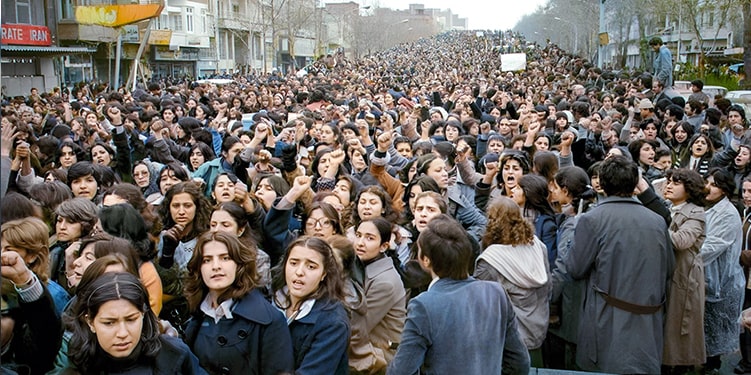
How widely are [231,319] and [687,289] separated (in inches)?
112

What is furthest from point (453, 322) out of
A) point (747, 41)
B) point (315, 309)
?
point (747, 41)

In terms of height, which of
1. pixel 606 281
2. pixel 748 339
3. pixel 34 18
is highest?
pixel 34 18

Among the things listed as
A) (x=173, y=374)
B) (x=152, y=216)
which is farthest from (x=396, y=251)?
(x=173, y=374)

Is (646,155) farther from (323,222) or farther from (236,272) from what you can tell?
(236,272)

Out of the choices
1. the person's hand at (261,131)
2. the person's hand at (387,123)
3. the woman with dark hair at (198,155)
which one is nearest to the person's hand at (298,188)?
the person's hand at (261,131)

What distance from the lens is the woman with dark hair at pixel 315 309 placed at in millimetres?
3008

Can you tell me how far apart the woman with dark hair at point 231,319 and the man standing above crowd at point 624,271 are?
1.89 meters

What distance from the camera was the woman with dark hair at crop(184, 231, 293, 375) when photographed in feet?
9.60

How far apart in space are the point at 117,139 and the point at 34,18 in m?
25.4

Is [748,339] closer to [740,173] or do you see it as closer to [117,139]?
[740,173]

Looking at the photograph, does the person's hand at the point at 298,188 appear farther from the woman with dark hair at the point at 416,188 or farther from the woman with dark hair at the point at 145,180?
the woman with dark hair at the point at 145,180

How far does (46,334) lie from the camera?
279cm

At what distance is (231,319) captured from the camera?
2967 mm

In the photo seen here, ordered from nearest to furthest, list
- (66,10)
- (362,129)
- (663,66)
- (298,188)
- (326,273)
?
(326,273) → (298,188) → (362,129) → (663,66) → (66,10)
